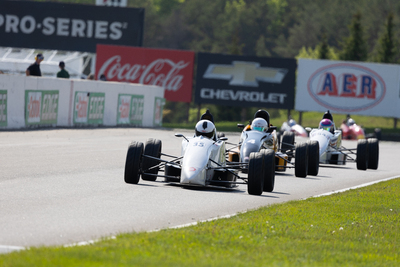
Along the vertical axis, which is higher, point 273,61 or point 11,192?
point 273,61

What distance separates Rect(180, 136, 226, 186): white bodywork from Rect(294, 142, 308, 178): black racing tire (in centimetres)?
293

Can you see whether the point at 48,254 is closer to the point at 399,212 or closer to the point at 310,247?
the point at 310,247

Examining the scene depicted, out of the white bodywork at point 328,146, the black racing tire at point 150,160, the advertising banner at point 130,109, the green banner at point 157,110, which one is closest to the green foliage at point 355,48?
the green banner at point 157,110

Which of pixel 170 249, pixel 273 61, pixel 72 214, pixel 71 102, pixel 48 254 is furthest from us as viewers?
pixel 273 61

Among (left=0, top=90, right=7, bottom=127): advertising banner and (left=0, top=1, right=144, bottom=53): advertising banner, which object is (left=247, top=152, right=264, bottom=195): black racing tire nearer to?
(left=0, top=90, right=7, bottom=127): advertising banner

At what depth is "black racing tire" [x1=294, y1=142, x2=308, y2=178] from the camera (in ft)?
47.9

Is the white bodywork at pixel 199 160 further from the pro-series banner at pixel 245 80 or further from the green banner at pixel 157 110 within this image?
the pro-series banner at pixel 245 80

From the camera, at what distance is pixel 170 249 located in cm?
658

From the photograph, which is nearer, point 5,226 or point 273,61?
point 5,226

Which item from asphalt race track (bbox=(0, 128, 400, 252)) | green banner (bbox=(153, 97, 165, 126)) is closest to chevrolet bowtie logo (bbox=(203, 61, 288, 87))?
green banner (bbox=(153, 97, 165, 126))

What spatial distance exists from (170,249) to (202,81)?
34.2m

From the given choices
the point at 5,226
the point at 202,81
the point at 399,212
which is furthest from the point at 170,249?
the point at 202,81

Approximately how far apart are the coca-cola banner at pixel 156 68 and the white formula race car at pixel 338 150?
22488 millimetres

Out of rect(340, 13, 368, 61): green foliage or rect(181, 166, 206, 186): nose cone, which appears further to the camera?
rect(340, 13, 368, 61): green foliage
